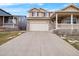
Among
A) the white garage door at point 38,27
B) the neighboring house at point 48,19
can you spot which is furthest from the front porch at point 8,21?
the white garage door at point 38,27

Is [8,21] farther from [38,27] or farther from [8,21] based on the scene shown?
[38,27]

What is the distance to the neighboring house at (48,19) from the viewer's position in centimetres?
3023

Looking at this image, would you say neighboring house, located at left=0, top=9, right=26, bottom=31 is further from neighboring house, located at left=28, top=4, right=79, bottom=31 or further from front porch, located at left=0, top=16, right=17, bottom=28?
neighboring house, located at left=28, top=4, right=79, bottom=31

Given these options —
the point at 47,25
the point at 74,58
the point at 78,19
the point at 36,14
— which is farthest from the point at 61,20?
the point at 74,58

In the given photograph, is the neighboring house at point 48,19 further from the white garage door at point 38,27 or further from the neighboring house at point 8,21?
the neighboring house at point 8,21

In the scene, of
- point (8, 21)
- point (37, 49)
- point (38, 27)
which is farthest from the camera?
point (8, 21)

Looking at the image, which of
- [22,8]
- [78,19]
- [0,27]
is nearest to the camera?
[78,19]

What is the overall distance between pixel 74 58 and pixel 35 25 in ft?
89.9

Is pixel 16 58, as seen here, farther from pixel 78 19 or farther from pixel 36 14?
pixel 36 14

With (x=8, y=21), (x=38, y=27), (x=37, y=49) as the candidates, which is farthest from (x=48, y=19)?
(x=37, y=49)

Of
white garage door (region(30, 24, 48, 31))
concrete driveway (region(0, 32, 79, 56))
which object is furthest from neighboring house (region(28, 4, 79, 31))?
concrete driveway (region(0, 32, 79, 56))

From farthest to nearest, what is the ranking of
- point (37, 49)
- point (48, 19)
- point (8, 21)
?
1. point (48, 19)
2. point (8, 21)
3. point (37, 49)

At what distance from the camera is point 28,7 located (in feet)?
138

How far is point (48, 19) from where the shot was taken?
3825cm
